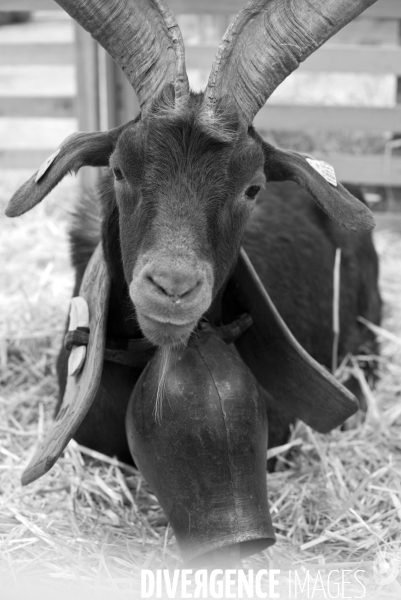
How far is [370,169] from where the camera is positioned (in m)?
7.28

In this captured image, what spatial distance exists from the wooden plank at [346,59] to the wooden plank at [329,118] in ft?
1.14

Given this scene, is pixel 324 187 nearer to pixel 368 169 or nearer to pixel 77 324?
pixel 77 324

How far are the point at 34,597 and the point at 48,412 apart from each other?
3.06 m

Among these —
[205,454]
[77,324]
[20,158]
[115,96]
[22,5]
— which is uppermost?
[22,5]

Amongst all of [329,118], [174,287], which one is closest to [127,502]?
[174,287]

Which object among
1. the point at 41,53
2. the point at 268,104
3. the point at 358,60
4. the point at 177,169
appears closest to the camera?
the point at 177,169

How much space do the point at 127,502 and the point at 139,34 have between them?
2011 mm

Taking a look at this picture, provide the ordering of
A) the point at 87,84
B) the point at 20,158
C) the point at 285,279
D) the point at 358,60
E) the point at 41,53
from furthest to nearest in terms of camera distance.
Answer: the point at 20,158 → the point at 41,53 → the point at 358,60 → the point at 87,84 → the point at 285,279

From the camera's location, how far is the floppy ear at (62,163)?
3.02m

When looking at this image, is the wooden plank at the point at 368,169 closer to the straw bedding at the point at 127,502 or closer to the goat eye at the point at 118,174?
the straw bedding at the point at 127,502

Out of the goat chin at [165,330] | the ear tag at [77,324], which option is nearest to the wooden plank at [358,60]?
the ear tag at [77,324]

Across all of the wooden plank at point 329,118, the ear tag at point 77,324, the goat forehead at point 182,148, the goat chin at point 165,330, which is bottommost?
the ear tag at point 77,324

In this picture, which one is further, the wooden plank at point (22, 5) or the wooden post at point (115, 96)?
the wooden post at point (115, 96)

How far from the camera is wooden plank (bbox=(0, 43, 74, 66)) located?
752cm
